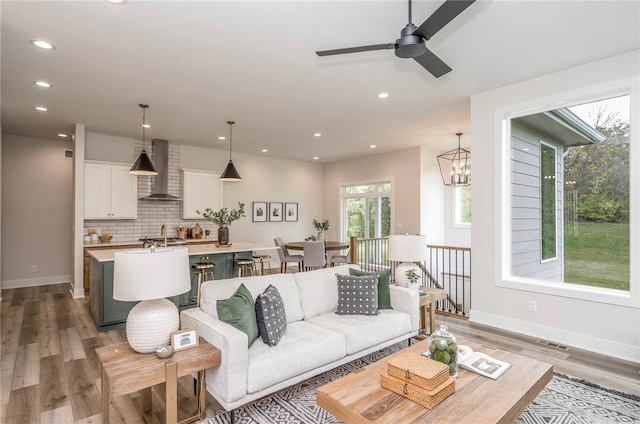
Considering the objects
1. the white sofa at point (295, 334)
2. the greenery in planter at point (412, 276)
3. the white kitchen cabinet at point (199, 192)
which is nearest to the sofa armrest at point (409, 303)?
the white sofa at point (295, 334)

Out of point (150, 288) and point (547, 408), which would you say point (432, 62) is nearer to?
point (150, 288)

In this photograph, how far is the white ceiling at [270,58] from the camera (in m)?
2.63

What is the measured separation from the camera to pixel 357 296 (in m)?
3.33

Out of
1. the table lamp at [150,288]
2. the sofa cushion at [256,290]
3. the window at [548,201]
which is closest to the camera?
the table lamp at [150,288]

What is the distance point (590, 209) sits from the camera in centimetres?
373

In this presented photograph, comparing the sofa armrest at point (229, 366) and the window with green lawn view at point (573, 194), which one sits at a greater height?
the window with green lawn view at point (573, 194)

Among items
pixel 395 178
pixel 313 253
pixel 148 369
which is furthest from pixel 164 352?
pixel 395 178

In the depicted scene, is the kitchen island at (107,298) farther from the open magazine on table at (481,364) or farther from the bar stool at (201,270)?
the open magazine on table at (481,364)

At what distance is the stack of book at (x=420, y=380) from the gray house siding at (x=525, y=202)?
2908 millimetres

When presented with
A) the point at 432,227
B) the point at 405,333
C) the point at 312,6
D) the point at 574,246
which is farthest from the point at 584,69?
the point at 432,227

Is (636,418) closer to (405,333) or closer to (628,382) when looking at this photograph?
(628,382)

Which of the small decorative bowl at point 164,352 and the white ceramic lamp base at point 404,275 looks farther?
the white ceramic lamp base at point 404,275

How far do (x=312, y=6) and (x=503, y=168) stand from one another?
306 centimetres

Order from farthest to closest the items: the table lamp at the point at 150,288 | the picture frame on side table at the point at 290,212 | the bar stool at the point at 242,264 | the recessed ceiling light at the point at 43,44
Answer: the picture frame on side table at the point at 290,212, the bar stool at the point at 242,264, the recessed ceiling light at the point at 43,44, the table lamp at the point at 150,288
